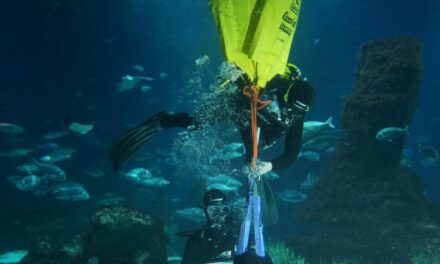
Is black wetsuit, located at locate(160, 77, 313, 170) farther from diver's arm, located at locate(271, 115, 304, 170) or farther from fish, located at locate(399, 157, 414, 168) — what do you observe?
fish, located at locate(399, 157, 414, 168)

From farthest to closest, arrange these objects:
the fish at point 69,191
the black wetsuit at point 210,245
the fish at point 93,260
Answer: the fish at point 69,191 → the fish at point 93,260 → the black wetsuit at point 210,245

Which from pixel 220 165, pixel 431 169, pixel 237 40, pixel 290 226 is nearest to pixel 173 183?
pixel 220 165

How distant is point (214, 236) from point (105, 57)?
3188 centimetres

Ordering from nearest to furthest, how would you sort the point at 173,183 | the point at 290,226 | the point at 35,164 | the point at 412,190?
1. the point at 412,190
2. the point at 35,164
3. the point at 290,226
4. the point at 173,183

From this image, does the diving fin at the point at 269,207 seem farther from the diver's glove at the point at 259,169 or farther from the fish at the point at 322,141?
the fish at the point at 322,141

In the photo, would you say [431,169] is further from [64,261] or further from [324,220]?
[64,261]

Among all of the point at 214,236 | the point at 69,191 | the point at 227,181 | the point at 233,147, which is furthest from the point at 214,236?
the point at 233,147

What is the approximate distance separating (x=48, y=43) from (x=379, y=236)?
91.1 ft

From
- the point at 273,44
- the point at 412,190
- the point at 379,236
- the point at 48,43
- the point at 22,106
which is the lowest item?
the point at 379,236

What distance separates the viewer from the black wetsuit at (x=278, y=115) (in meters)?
4.03

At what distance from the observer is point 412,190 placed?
12.4m

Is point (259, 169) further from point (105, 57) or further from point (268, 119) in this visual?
point (105, 57)

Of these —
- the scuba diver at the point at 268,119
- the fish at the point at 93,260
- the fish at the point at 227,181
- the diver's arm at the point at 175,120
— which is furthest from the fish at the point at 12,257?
the diver's arm at the point at 175,120

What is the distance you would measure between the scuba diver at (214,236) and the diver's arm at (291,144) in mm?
1326
